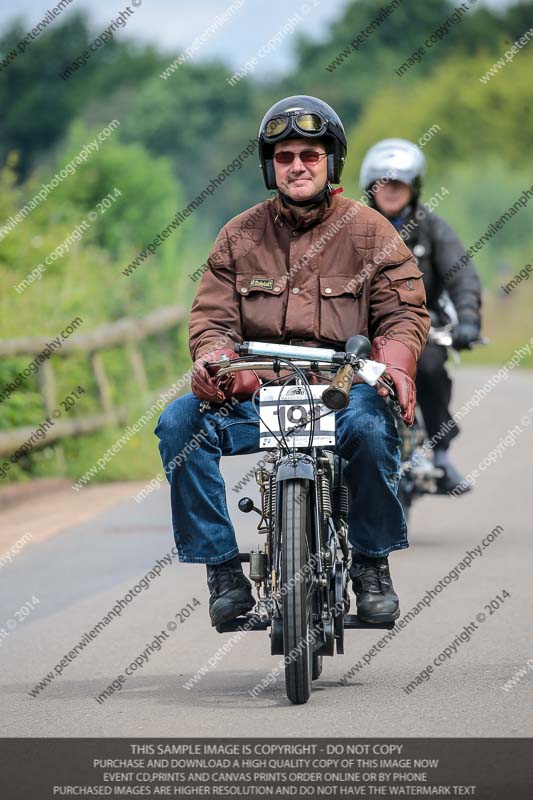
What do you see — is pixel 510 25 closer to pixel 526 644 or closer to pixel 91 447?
pixel 91 447

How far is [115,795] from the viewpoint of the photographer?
4.66 m

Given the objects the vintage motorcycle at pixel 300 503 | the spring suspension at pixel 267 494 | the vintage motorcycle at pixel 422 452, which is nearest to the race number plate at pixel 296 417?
the vintage motorcycle at pixel 300 503

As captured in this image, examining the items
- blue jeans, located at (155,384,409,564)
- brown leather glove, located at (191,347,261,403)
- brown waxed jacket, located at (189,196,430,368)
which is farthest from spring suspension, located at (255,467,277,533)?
brown waxed jacket, located at (189,196,430,368)

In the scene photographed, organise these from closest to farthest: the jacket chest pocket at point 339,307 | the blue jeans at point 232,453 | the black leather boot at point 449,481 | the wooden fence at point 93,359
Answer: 1. the blue jeans at point 232,453
2. the jacket chest pocket at point 339,307
3. the black leather boot at point 449,481
4. the wooden fence at point 93,359

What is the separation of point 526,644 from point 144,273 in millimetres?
14350

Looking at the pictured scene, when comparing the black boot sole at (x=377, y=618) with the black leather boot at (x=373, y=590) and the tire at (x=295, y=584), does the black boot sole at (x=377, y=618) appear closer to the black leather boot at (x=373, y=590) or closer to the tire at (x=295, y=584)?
the black leather boot at (x=373, y=590)

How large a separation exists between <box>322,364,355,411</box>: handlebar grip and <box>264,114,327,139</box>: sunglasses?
114 cm

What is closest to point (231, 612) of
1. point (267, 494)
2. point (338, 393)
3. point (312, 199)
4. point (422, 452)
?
point (267, 494)

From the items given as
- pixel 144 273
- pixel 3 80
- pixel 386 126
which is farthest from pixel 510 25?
pixel 144 273

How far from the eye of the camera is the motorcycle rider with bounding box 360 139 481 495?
32.1 ft

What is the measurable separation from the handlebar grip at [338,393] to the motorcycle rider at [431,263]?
14.3 ft

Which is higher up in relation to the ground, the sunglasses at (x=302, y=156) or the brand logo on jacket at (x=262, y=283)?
the sunglasses at (x=302, y=156)

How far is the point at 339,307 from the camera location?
6184mm

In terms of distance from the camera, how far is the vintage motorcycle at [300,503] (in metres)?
5.55
